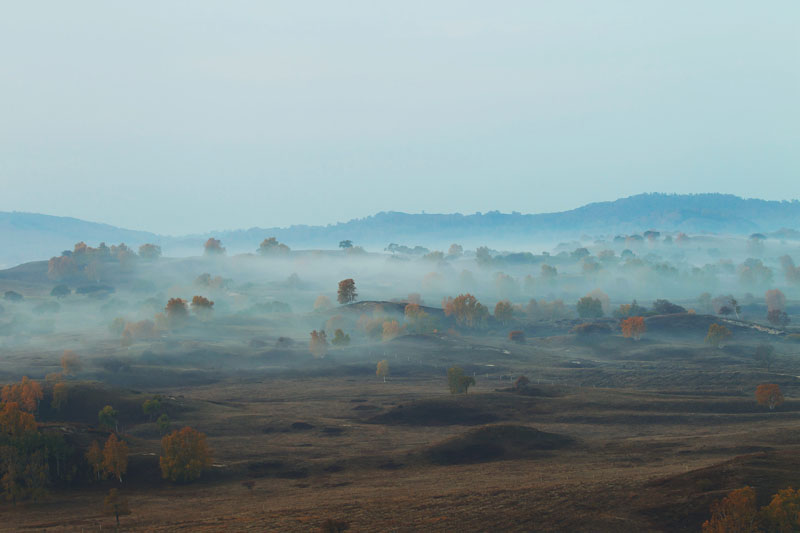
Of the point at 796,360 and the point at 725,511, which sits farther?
the point at 796,360

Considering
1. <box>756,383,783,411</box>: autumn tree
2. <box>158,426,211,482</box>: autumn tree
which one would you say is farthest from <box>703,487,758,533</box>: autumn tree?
<box>756,383,783,411</box>: autumn tree

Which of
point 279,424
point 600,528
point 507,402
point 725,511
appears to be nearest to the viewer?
point 725,511

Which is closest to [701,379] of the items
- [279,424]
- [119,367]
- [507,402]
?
[507,402]

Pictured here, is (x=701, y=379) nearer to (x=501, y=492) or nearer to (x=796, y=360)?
(x=796, y=360)

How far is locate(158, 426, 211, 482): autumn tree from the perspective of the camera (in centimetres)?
8456

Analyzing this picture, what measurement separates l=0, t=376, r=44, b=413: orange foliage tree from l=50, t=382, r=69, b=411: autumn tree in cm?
246

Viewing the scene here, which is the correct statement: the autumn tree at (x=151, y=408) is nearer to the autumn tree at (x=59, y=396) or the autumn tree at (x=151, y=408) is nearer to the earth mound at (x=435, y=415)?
the autumn tree at (x=59, y=396)

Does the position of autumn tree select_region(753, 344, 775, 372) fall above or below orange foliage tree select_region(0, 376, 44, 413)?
below

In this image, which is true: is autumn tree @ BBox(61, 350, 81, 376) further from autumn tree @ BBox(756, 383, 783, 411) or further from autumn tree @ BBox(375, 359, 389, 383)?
autumn tree @ BBox(756, 383, 783, 411)

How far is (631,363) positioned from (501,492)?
5162 inches

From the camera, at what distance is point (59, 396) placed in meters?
123

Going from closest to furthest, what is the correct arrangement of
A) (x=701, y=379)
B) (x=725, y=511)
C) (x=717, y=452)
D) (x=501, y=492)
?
1. (x=725, y=511)
2. (x=501, y=492)
3. (x=717, y=452)
4. (x=701, y=379)

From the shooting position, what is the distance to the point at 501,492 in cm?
6619

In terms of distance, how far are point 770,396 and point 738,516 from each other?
73.6 meters
